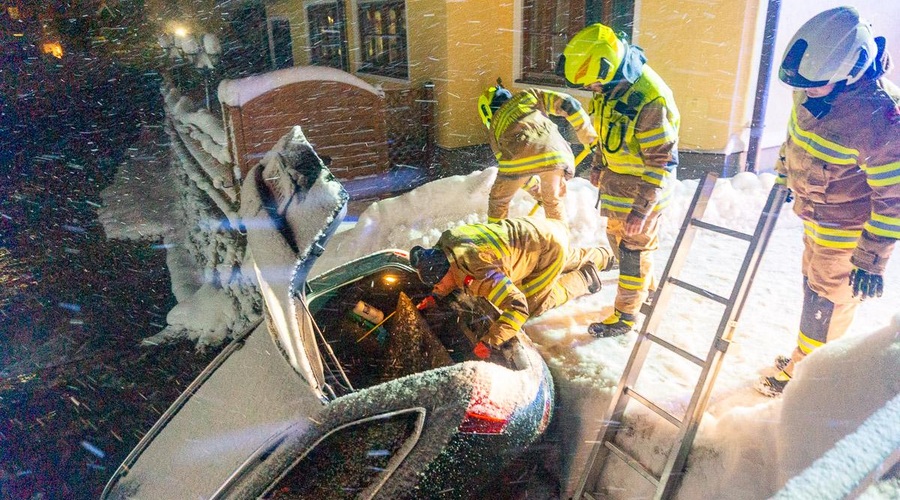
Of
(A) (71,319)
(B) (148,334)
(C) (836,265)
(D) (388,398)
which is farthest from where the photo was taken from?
(A) (71,319)

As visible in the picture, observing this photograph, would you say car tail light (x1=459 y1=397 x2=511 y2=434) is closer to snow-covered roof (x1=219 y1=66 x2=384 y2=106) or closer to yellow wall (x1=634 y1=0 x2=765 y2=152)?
yellow wall (x1=634 y1=0 x2=765 y2=152)

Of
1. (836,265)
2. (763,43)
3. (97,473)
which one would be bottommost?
(97,473)

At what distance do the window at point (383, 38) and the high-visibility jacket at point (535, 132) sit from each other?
471cm

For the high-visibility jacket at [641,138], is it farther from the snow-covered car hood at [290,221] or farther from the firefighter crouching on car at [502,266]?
the snow-covered car hood at [290,221]

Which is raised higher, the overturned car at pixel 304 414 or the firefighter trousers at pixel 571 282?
the overturned car at pixel 304 414

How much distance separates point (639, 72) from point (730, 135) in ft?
11.3

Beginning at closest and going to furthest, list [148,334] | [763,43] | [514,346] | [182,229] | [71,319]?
[514,346], [763,43], [148,334], [71,319], [182,229]

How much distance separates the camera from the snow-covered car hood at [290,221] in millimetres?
1562

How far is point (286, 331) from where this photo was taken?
1.77 m

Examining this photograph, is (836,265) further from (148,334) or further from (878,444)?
(148,334)

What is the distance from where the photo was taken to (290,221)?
1.63 m

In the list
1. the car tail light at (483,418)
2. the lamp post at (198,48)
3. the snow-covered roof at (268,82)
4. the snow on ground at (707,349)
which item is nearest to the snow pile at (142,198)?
the lamp post at (198,48)

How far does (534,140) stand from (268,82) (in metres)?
4.03

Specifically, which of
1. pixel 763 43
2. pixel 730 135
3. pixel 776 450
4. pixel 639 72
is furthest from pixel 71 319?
pixel 763 43
